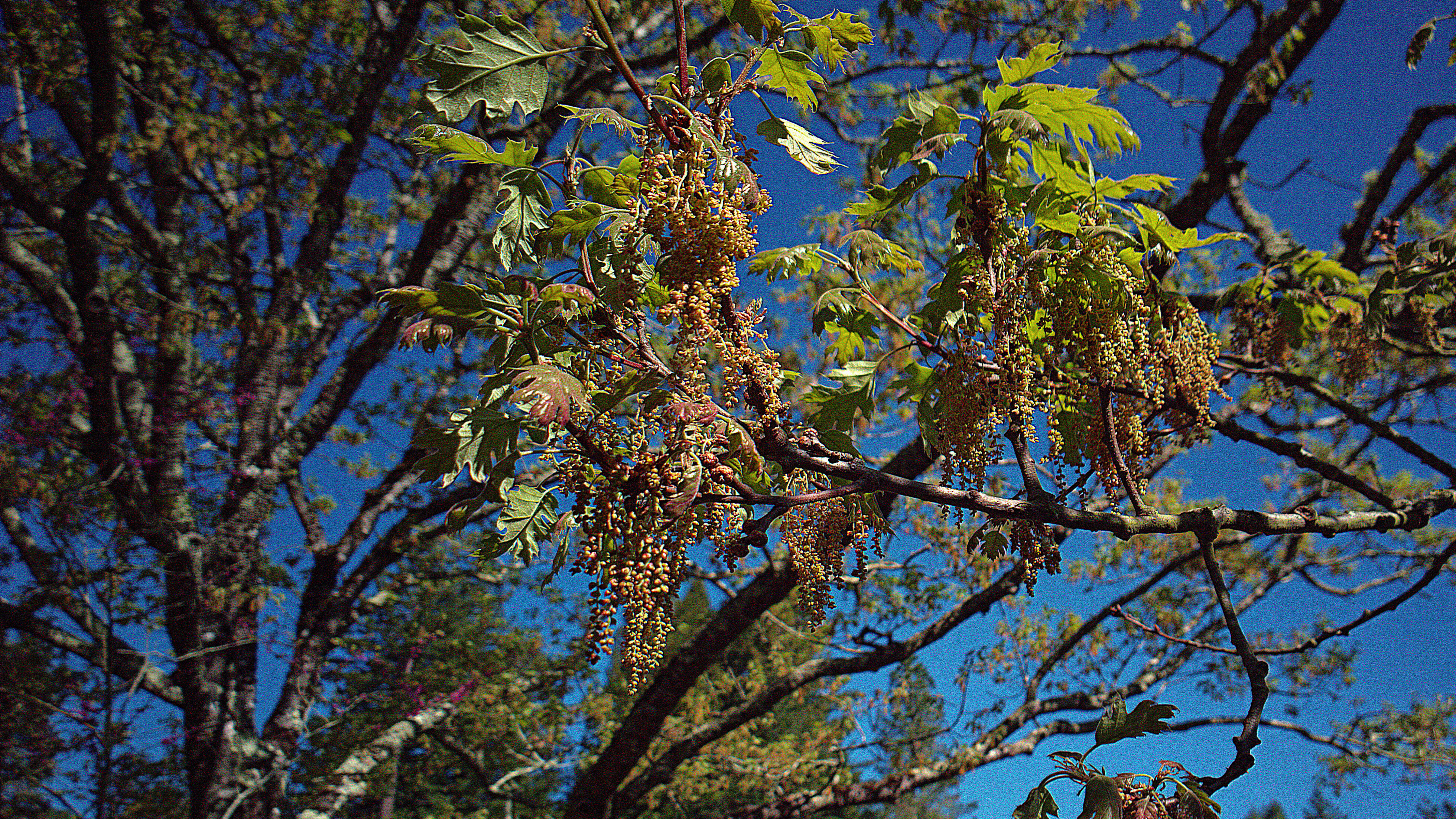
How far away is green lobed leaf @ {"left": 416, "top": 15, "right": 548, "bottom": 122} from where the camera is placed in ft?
5.03

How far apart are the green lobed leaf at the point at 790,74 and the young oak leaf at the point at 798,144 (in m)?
0.06

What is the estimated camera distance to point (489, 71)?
62.1 inches

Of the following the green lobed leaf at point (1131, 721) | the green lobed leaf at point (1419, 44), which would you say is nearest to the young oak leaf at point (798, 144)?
the green lobed leaf at point (1131, 721)

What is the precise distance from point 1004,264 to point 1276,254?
159 cm

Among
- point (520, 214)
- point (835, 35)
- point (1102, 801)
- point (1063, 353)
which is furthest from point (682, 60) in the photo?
point (1102, 801)

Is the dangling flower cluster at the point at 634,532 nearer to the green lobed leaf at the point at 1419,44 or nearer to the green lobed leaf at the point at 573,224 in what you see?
the green lobed leaf at the point at 573,224

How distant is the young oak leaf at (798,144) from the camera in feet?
5.53

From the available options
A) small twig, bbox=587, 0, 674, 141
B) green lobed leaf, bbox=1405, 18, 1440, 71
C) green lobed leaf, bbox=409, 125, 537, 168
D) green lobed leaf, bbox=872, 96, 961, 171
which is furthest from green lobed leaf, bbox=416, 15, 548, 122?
green lobed leaf, bbox=1405, 18, 1440, 71

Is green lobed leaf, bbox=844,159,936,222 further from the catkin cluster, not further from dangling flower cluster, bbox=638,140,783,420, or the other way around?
dangling flower cluster, bbox=638,140,783,420

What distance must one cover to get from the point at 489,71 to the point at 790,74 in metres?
0.62

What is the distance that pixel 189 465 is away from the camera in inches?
284

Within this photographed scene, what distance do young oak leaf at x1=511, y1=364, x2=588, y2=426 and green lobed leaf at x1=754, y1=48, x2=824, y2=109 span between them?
802 millimetres

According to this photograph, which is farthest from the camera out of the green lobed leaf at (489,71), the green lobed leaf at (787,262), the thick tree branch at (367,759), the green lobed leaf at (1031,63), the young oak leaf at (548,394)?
the thick tree branch at (367,759)

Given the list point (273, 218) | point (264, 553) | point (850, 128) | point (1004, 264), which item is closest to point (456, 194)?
point (273, 218)
